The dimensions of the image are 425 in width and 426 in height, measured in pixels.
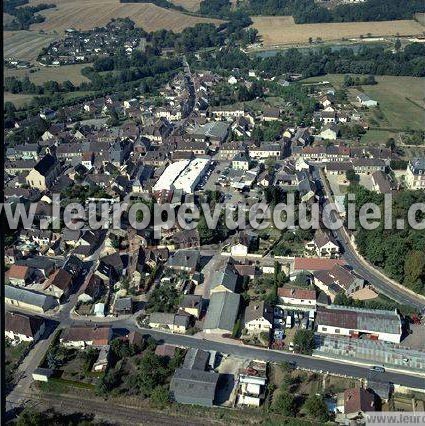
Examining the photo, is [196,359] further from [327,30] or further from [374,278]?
[327,30]

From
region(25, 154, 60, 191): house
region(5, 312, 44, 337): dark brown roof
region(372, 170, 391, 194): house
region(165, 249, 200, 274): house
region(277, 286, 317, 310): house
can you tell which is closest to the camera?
region(5, 312, 44, 337): dark brown roof

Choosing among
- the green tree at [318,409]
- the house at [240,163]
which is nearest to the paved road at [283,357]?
the green tree at [318,409]

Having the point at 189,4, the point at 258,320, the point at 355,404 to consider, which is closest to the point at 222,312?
the point at 258,320

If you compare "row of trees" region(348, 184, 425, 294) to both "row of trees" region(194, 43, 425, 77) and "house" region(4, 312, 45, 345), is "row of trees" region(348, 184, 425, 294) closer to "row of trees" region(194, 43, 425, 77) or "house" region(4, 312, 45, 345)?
"house" region(4, 312, 45, 345)

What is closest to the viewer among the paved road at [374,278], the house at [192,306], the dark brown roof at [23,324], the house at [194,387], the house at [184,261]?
the house at [194,387]

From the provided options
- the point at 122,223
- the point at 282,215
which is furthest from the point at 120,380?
the point at 282,215

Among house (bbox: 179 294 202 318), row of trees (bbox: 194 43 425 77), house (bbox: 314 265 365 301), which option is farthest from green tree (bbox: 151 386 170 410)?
row of trees (bbox: 194 43 425 77)

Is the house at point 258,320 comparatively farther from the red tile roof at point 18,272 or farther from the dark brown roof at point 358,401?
the red tile roof at point 18,272
